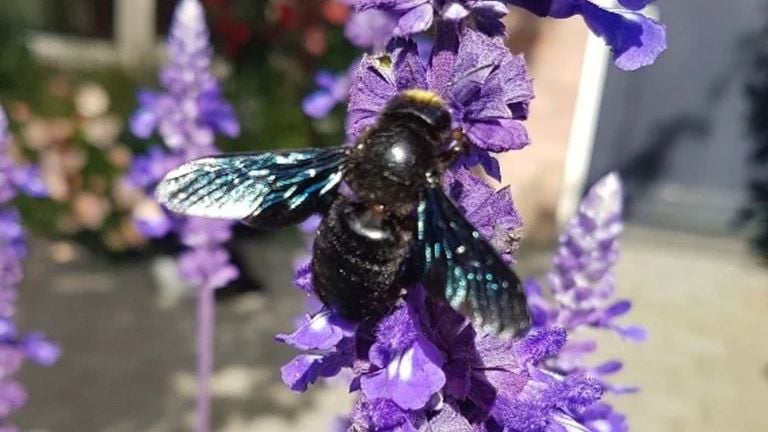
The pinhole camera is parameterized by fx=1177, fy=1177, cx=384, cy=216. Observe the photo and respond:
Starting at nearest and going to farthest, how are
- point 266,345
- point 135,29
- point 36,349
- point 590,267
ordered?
point 590,267
point 36,349
point 266,345
point 135,29

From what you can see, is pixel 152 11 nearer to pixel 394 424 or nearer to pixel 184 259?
pixel 184 259

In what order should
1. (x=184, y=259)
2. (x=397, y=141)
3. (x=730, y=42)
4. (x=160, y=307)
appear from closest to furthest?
(x=397, y=141) → (x=184, y=259) → (x=160, y=307) → (x=730, y=42)

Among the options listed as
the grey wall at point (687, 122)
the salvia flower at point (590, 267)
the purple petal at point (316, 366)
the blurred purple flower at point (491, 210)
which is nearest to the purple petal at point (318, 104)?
the salvia flower at point (590, 267)

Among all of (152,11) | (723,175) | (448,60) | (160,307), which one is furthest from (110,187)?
(448,60)

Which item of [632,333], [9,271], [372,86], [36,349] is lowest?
[36,349]

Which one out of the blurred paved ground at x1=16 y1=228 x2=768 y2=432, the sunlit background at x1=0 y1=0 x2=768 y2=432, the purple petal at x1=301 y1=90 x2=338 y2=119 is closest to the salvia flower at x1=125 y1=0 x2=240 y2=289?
the purple petal at x1=301 y1=90 x2=338 y2=119

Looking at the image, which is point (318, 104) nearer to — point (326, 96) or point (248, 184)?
point (326, 96)

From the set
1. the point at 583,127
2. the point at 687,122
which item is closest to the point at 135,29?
the point at 583,127

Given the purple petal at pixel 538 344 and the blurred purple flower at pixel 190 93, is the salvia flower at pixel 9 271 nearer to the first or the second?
the blurred purple flower at pixel 190 93
